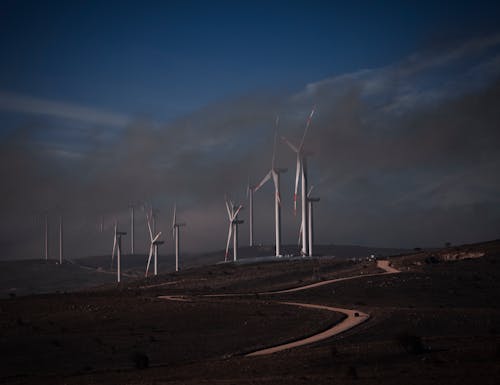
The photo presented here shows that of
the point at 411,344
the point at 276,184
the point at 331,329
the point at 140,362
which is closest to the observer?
the point at 411,344

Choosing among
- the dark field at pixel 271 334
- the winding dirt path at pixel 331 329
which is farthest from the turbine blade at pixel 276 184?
the winding dirt path at pixel 331 329

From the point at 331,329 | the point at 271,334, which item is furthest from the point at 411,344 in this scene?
the point at 271,334

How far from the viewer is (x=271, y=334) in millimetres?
61844

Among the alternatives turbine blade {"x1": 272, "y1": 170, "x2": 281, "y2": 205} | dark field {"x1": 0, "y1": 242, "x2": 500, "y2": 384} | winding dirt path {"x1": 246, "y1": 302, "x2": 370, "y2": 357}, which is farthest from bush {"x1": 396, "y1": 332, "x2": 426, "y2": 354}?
turbine blade {"x1": 272, "y1": 170, "x2": 281, "y2": 205}

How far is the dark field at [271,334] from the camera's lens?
39.0 m

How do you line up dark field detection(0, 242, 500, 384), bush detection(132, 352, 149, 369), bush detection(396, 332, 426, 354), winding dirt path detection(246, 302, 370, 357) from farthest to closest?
winding dirt path detection(246, 302, 370, 357) → bush detection(132, 352, 149, 369) → bush detection(396, 332, 426, 354) → dark field detection(0, 242, 500, 384)

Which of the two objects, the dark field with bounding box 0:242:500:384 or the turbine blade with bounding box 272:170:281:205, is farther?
the turbine blade with bounding box 272:170:281:205

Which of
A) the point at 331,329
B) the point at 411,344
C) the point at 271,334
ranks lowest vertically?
the point at 271,334

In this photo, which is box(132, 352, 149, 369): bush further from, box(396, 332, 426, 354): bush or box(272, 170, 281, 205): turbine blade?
box(272, 170, 281, 205): turbine blade

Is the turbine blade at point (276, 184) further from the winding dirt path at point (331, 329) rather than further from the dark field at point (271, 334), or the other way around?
the winding dirt path at point (331, 329)

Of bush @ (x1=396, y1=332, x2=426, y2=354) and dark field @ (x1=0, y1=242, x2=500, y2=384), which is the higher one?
bush @ (x1=396, y1=332, x2=426, y2=354)

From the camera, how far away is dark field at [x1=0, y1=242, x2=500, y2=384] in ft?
128

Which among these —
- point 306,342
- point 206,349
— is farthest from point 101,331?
point 306,342

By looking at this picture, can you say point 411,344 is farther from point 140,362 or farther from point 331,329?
point 331,329
